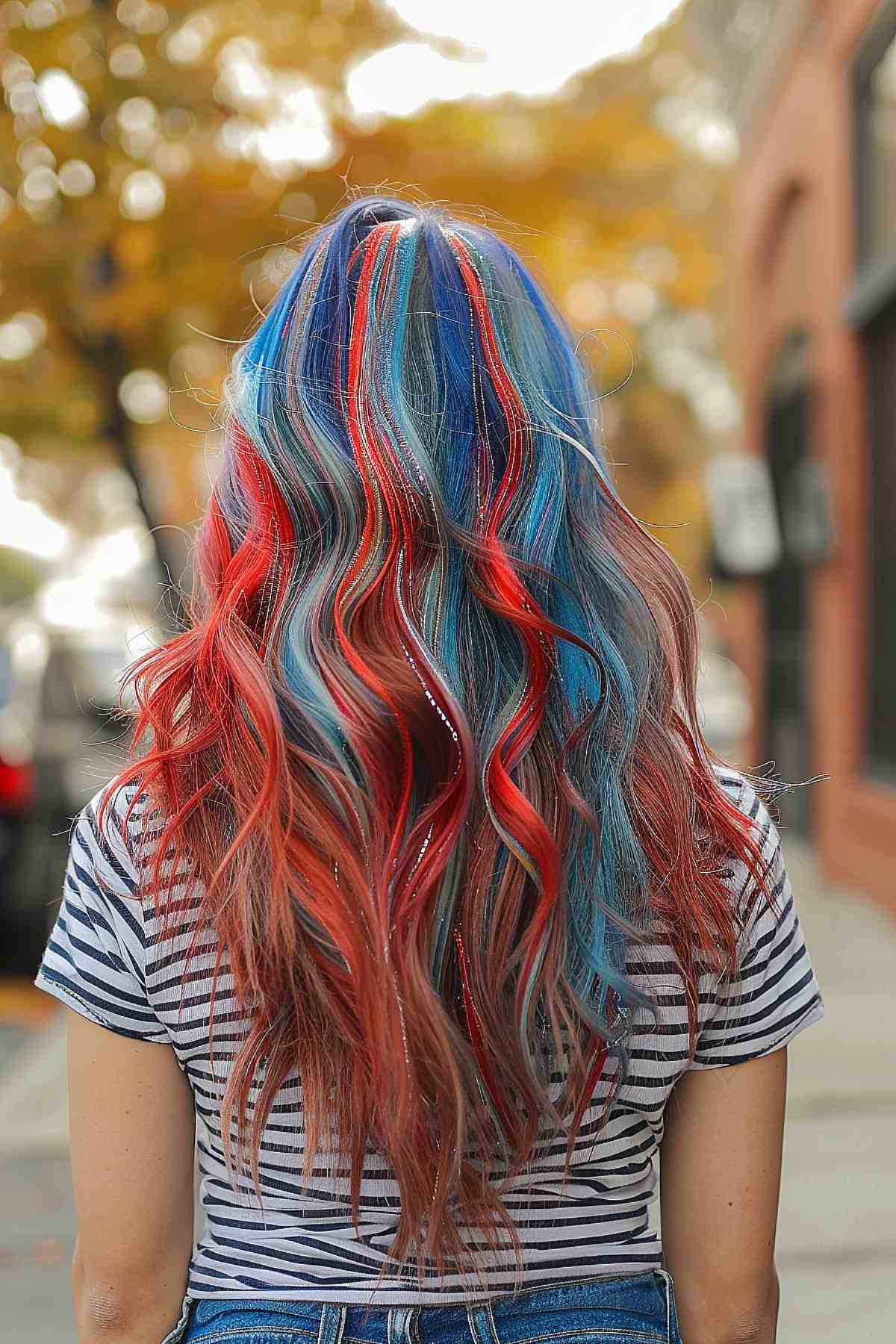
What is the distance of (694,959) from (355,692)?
40cm

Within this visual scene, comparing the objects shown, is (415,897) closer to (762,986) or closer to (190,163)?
(762,986)

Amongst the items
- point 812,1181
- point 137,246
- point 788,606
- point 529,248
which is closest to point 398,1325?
point 812,1181

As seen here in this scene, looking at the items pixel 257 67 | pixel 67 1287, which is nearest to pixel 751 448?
pixel 257 67

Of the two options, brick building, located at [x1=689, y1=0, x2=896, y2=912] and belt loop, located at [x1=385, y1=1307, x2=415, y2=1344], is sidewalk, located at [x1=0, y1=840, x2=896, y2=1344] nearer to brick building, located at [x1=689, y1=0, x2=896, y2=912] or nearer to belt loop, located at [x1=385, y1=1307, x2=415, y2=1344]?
brick building, located at [x1=689, y1=0, x2=896, y2=912]

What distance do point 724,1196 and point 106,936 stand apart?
26.0 inches

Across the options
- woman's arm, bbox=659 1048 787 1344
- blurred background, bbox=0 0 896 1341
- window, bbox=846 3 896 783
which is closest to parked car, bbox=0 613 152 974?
blurred background, bbox=0 0 896 1341

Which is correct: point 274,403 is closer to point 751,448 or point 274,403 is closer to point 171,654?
point 171,654

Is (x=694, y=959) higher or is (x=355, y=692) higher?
(x=355, y=692)

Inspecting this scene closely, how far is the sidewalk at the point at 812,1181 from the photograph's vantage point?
11.0ft

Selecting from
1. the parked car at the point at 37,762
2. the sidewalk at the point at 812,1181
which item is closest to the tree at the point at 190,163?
the parked car at the point at 37,762

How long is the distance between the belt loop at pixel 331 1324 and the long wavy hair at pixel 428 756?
0.25 feet

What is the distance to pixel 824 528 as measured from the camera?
8.10 metres

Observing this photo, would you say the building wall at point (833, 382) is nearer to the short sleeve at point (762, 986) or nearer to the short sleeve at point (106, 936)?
the short sleeve at point (762, 986)

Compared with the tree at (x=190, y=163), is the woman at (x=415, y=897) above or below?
below
